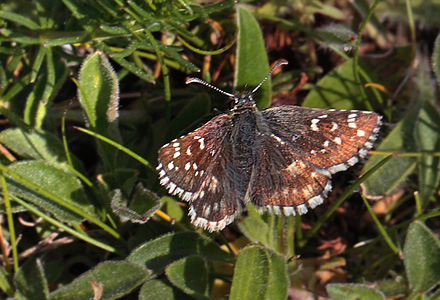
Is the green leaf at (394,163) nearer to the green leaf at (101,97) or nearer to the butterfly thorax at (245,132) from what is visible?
the butterfly thorax at (245,132)

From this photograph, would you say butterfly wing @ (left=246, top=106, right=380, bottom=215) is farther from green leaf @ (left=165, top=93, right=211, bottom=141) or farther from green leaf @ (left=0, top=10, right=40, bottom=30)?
green leaf @ (left=0, top=10, right=40, bottom=30)

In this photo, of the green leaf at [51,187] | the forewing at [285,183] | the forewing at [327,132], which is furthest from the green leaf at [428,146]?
the green leaf at [51,187]

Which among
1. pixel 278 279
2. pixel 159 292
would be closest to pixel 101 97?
pixel 159 292

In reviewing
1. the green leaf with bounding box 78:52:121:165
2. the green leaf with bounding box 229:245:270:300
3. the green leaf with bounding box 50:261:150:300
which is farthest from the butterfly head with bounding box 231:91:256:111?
the green leaf with bounding box 50:261:150:300

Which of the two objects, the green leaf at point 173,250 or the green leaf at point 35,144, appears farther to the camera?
the green leaf at point 35,144

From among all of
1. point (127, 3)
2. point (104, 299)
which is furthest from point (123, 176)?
point (127, 3)

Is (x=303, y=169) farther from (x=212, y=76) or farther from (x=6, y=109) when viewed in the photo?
(x=6, y=109)
